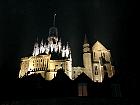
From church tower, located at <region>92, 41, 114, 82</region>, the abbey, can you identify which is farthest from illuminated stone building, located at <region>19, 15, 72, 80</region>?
church tower, located at <region>92, 41, 114, 82</region>

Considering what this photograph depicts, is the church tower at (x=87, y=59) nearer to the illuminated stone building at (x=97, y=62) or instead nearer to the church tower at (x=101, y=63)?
the illuminated stone building at (x=97, y=62)

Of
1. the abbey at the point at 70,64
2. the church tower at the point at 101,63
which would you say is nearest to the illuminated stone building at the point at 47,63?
the abbey at the point at 70,64

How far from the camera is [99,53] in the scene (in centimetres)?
7281

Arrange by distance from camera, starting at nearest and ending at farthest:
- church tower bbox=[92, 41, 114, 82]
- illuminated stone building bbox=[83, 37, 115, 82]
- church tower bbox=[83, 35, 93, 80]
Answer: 1. church tower bbox=[92, 41, 114, 82]
2. illuminated stone building bbox=[83, 37, 115, 82]
3. church tower bbox=[83, 35, 93, 80]

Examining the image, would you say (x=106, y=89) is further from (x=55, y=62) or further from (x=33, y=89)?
(x=55, y=62)

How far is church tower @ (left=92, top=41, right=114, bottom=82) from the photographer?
65.1 m

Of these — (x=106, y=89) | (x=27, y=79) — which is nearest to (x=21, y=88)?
(x=27, y=79)

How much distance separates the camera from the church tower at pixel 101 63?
65125 mm

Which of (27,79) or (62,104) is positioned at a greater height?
(27,79)

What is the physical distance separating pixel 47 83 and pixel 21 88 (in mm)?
3580

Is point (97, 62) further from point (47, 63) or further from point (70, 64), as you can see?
point (47, 63)

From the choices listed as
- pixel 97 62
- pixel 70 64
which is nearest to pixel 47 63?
pixel 70 64

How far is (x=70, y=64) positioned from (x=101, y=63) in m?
11.1

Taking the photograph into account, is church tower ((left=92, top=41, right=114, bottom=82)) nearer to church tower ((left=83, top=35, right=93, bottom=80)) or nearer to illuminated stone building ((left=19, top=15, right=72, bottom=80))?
church tower ((left=83, top=35, right=93, bottom=80))
